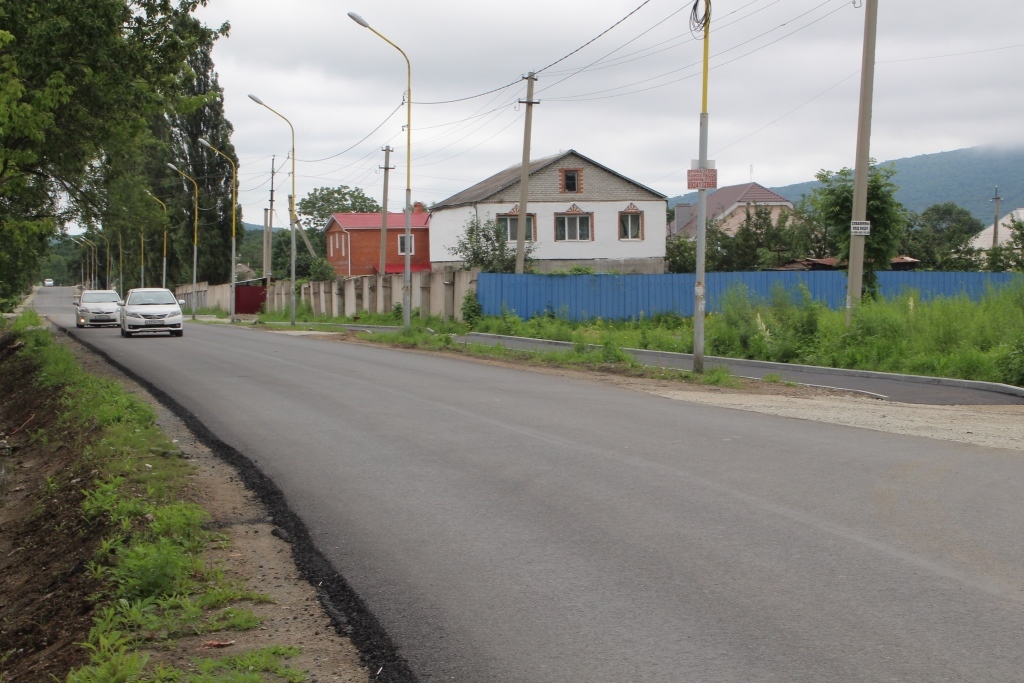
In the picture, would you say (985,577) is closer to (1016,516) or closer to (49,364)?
(1016,516)

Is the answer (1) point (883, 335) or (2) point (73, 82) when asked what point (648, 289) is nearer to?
(1) point (883, 335)

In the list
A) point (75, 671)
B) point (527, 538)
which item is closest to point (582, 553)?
point (527, 538)

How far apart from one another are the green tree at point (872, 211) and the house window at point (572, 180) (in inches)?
1069

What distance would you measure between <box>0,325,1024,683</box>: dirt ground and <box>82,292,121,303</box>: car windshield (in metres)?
29.0

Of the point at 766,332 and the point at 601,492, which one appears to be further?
the point at 766,332

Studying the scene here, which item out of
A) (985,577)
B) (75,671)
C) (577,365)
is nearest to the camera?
(75,671)

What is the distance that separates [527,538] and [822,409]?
28.3 ft

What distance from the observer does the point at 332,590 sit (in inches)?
225

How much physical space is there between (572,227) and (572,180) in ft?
8.87

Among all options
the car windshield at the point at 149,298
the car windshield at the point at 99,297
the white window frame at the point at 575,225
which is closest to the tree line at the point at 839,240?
the white window frame at the point at 575,225

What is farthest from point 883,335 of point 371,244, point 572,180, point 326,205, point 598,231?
point 326,205

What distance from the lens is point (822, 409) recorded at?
14.2 m

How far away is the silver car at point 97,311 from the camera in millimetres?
40500

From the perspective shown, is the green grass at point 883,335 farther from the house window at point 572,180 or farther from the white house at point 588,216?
the house window at point 572,180
